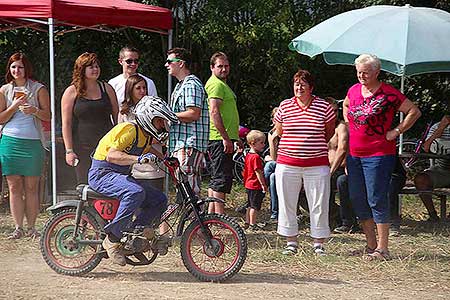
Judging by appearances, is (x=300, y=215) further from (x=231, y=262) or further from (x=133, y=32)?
(x=133, y=32)

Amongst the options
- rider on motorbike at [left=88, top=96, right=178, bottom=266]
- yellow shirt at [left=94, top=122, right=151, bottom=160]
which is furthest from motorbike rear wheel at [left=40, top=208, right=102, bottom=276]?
yellow shirt at [left=94, top=122, right=151, bottom=160]

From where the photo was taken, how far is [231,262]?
244 inches

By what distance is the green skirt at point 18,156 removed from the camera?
780cm

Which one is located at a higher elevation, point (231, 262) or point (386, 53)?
point (386, 53)

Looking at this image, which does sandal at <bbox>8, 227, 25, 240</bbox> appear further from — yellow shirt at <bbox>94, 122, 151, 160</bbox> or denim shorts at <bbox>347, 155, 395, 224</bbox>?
denim shorts at <bbox>347, 155, 395, 224</bbox>

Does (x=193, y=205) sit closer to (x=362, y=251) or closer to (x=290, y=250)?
(x=290, y=250)

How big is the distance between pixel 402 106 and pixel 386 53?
4.95ft

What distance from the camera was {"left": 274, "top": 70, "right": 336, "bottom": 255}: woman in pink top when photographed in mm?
7031

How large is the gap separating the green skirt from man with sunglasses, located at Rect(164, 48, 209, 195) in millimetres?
1423

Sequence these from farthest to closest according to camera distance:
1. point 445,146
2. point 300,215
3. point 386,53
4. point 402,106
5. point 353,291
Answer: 1. point 445,146
2. point 300,215
3. point 386,53
4. point 402,106
5. point 353,291

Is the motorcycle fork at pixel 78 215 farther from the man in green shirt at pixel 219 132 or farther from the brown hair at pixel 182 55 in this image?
the man in green shirt at pixel 219 132

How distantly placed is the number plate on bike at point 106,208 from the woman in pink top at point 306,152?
1573mm

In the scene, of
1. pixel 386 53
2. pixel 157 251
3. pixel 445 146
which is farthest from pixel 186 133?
pixel 445 146

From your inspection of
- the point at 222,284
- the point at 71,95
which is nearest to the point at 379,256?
the point at 222,284
